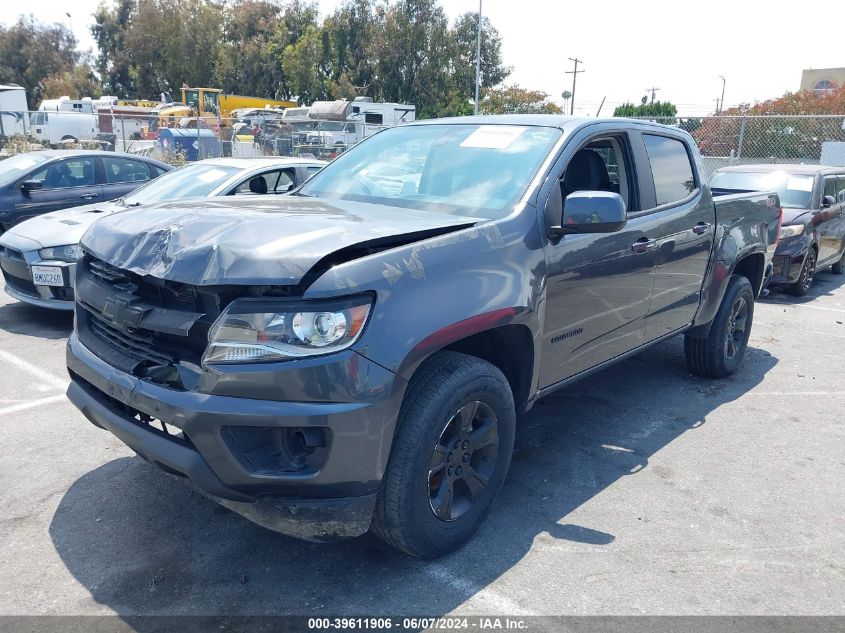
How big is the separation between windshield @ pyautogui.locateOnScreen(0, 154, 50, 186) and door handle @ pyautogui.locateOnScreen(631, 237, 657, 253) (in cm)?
773

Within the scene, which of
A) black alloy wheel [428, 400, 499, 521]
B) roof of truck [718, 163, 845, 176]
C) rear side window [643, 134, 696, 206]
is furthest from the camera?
roof of truck [718, 163, 845, 176]

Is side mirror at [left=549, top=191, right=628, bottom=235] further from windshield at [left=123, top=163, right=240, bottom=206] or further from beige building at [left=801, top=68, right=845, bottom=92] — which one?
beige building at [left=801, top=68, right=845, bottom=92]

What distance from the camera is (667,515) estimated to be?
3.51m

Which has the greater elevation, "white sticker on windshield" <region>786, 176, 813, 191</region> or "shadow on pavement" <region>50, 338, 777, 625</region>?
"white sticker on windshield" <region>786, 176, 813, 191</region>

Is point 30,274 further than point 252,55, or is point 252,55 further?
point 252,55

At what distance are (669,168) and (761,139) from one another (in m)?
14.7

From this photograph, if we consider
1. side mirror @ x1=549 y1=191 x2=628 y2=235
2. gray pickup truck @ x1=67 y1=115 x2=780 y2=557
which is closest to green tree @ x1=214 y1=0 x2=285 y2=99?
gray pickup truck @ x1=67 y1=115 x2=780 y2=557

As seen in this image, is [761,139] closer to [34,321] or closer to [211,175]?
[211,175]

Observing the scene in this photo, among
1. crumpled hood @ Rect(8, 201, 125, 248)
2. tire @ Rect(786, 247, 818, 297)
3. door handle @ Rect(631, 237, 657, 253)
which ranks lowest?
tire @ Rect(786, 247, 818, 297)

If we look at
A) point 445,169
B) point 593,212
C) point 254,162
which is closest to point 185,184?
point 254,162

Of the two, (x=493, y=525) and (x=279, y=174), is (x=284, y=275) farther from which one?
(x=279, y=174)

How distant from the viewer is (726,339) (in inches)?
216

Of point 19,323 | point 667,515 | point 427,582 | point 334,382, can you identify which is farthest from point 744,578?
point 19,323

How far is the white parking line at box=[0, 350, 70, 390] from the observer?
→ 16.7ft
